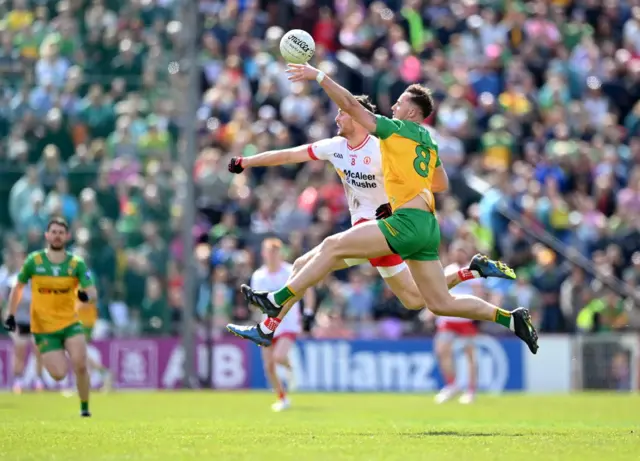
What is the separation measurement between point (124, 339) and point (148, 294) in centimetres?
103

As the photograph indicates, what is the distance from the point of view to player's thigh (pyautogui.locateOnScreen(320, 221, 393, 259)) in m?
13.6

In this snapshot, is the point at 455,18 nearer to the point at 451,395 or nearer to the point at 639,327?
the point at 639,327

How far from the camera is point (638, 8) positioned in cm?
3291

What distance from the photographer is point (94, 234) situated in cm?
2694

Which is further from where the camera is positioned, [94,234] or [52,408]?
[94,234]

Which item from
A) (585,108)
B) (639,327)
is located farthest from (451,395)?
(585,108)

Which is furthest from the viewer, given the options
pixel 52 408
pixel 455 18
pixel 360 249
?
pixel 455 18

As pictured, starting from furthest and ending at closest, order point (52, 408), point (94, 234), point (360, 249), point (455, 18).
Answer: point (455, 18)
point (94, 234)
point (52, 408)
point (360, 249)

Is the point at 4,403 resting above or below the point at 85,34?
below

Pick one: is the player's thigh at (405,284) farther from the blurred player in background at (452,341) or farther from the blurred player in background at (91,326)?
the blurred player in background at (91,326)

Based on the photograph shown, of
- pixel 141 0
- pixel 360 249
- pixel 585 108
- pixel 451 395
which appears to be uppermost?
pixel 141 0

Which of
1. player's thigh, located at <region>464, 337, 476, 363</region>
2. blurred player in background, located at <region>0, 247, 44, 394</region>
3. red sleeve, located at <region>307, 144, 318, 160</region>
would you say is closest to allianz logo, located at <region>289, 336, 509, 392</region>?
player's thigh, located at <region>464, 337, 476, 363</region>

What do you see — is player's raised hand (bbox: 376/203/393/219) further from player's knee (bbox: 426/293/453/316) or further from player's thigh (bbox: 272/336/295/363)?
player's thigh (bbox: 272/336/295/363)

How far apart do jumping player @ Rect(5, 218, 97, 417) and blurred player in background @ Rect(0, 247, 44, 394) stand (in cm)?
647
